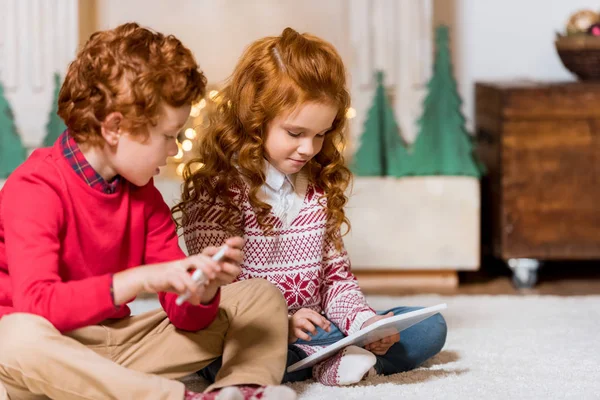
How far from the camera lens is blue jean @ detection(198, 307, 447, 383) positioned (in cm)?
151

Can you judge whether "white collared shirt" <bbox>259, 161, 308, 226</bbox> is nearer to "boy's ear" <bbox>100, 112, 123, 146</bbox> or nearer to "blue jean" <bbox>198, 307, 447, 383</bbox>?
"blue jean" <bbox>198, 307, 447, 383</bbox>

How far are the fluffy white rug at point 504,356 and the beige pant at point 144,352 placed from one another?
0.13 meters

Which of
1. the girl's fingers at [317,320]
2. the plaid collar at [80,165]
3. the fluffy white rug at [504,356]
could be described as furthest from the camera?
the girl's fingers at [317,320]

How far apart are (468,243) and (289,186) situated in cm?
99

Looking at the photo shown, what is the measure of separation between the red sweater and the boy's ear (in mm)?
70

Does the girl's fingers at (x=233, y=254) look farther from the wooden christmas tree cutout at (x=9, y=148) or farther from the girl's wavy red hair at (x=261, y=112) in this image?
the wooden christmas tree cutout at (x=9, y=148)

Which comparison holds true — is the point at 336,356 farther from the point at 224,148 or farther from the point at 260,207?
the point at 224,148

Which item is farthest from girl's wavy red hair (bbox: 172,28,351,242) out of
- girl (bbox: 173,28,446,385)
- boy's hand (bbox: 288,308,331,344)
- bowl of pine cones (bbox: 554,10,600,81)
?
bowl of pine cones (bbox: 554,10,600,81)

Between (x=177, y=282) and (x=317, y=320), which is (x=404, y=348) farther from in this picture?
(x=177, y=282)

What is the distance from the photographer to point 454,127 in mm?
2453

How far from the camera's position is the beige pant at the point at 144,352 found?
1172 mm

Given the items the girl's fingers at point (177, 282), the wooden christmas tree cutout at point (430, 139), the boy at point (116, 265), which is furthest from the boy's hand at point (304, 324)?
the wooden christmas tree cutout at point (430, 139)

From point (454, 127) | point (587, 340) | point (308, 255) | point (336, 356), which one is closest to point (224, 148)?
point (308, 255)

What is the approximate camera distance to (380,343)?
1.50m
